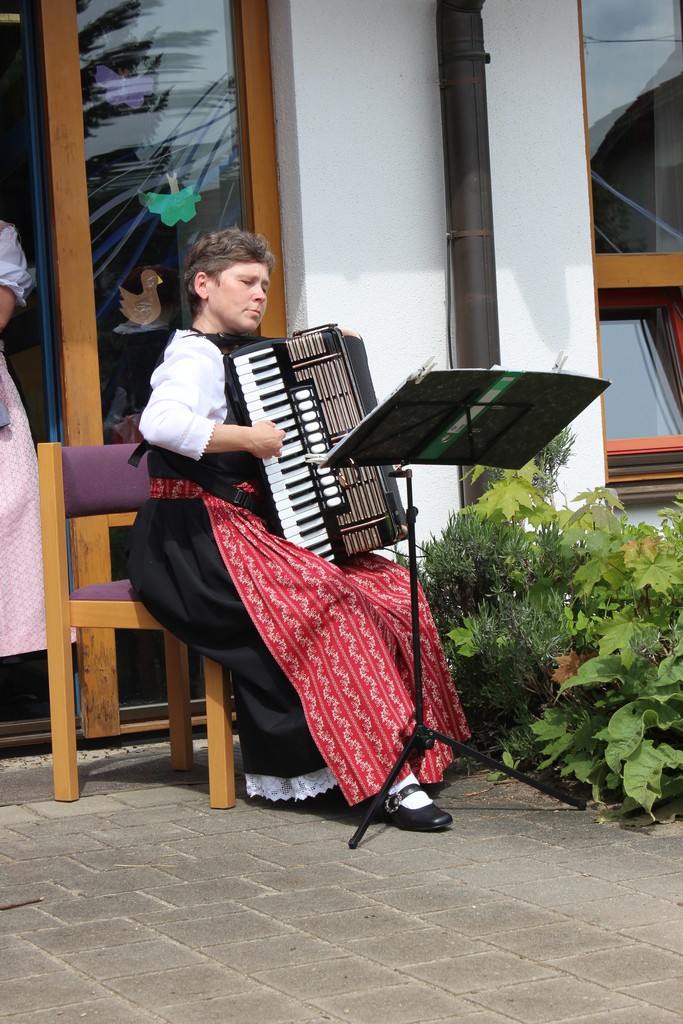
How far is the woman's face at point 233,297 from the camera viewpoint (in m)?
4.03

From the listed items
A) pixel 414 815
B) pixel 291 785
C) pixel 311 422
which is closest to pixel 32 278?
pixel 311 422

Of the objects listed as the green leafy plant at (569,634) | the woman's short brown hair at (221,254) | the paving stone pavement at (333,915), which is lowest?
the paving stone pavement at (333,915)

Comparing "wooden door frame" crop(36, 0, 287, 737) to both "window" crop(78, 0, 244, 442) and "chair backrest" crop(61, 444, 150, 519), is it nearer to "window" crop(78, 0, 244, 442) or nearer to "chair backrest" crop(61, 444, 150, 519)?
"window" crop(78, 0, 244, 442)

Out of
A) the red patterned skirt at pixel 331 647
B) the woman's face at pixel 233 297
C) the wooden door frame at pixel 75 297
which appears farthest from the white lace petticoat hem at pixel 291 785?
the woman's face at pixel 233 297

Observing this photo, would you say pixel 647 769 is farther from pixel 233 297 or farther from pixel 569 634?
pixel 233 297

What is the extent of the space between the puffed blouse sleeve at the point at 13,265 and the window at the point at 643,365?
2409 mm

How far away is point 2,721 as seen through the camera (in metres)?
5.16

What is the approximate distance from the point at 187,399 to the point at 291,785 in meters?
1.14

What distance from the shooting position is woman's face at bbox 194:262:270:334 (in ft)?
13.2

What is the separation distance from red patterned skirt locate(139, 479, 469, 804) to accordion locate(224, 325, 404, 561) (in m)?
0.09

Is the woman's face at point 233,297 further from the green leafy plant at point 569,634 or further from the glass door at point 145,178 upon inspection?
the glass door at point 145,178

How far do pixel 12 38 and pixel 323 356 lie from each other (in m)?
2.30

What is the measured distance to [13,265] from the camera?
492cm

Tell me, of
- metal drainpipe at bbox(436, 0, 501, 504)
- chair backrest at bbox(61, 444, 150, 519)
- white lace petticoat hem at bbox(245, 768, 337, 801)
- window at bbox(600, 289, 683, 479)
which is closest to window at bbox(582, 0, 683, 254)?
window at bbox(600, 289, 683, 479)
